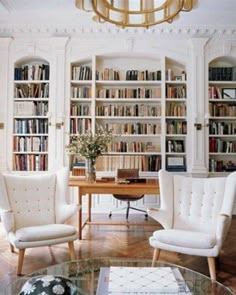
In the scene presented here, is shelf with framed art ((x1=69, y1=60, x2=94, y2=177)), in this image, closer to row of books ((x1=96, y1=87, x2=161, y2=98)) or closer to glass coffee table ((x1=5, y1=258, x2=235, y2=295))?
row of books ((x1=96, y1=87, x2=161, y2=98))

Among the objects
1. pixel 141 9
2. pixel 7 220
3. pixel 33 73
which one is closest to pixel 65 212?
pixel 7 220

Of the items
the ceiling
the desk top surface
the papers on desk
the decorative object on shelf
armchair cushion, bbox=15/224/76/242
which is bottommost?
the papers on desk

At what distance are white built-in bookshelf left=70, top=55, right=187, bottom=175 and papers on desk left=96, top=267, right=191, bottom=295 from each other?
11.0 ft

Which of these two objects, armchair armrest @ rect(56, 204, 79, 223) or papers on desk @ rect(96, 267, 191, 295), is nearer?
papers on desk @ rect(96, 267, 191, 295)

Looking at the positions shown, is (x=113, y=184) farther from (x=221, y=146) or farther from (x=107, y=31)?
(x=107, y=31)

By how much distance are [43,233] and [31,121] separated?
2.99 m

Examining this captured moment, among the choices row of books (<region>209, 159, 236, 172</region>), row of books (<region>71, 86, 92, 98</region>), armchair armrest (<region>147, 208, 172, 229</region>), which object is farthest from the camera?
row of books (<region>71, 86, 92, 98</region>)

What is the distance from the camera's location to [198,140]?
211 inches

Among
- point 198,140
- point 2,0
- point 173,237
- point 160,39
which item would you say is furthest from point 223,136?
point 2,0

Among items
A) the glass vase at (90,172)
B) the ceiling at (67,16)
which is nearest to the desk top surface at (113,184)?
the glass vase at (90,172)

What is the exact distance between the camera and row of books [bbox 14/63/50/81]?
217 inches

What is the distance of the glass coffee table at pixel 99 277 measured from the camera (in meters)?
1.89

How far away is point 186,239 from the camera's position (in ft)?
9.23

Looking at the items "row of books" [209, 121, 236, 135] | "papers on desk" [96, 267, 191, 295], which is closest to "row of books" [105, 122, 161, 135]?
"row of books" [209, 121, 236, 135]
